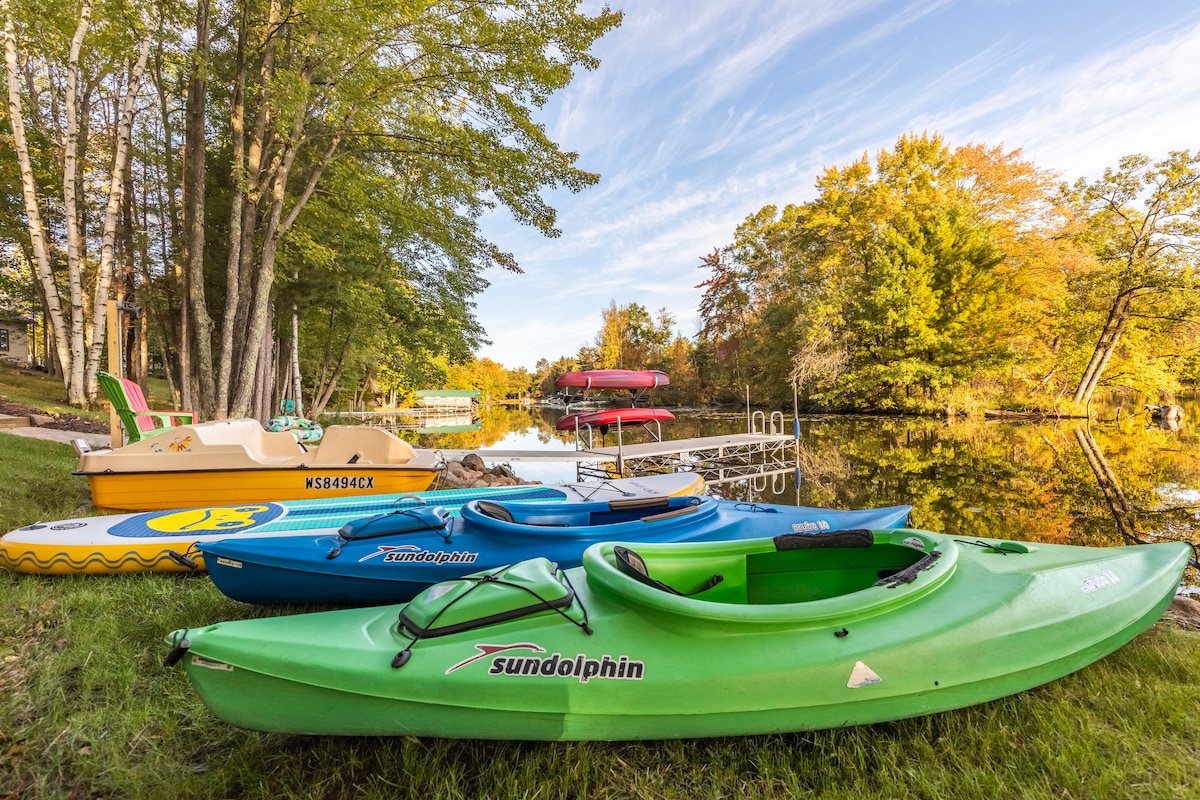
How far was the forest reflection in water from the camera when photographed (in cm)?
636

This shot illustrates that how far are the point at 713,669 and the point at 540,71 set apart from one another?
880 centimetres

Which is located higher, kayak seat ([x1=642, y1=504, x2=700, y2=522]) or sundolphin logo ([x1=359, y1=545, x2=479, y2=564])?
kayak seat ([x1=642, y1=504, x2=700, y2=522])

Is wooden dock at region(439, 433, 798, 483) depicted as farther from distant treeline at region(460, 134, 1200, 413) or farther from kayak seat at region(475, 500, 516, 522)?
distant treeline at region(460, 134, 1200, 413)

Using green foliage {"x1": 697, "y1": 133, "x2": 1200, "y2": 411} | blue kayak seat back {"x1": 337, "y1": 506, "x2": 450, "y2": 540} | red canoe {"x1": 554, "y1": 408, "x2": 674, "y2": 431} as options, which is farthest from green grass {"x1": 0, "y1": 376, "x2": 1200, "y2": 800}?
green foliage {"x1": 697, "y1": 133, "x2": 1200, "y2": 411}

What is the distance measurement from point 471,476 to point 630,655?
833 centimetres

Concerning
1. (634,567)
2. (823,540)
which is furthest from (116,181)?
(823,540)

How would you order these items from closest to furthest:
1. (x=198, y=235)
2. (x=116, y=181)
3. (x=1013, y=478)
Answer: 1. (x=198, y=235)
2. (x=1013, y=478)
3. (x=116, y=181)

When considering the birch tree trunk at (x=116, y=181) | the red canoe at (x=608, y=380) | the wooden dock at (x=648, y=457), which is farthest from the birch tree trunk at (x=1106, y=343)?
the birch tree trunk at (x=116, y=181)

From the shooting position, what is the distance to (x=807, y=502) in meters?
8.84

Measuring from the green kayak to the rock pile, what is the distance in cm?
736

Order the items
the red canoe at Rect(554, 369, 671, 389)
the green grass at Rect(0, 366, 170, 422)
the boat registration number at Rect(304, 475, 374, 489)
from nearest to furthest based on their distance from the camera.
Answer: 1. the boat registration number at Rect(304, 475, 374, 489)
2. the red canoe at Rect(554, 369, 671, 389)
3. the green grass at Rect(0, 366, 170, 422)

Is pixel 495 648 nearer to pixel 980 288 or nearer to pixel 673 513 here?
pixel 673 513

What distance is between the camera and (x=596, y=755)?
1888 millimetres

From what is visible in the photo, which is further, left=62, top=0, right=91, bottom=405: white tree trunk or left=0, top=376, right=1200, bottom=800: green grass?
left=62, top=0, right=91, bottom=405: white tree trunk
